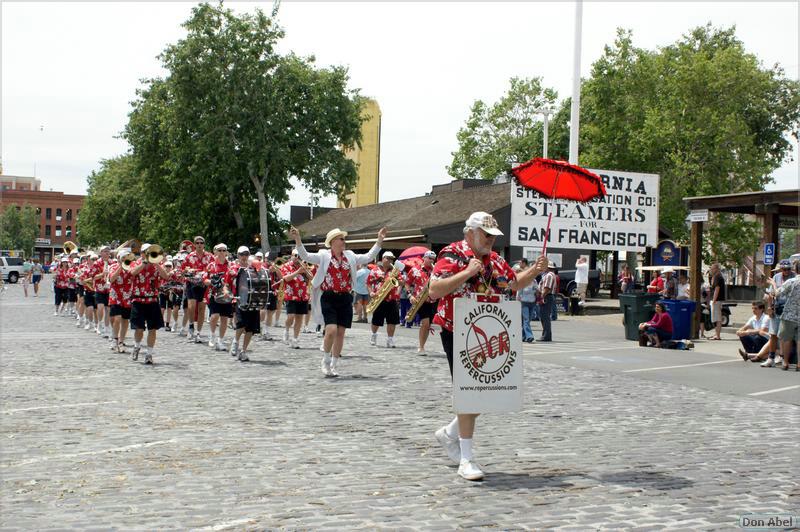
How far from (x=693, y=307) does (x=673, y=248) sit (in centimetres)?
1149

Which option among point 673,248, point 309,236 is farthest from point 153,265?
point 309,236

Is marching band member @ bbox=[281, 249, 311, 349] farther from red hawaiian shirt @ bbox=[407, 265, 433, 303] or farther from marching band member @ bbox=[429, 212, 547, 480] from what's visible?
marching band member @ bbox=[429, 212, 547, 480]

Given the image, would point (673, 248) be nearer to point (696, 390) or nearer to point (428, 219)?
point (428, 219)

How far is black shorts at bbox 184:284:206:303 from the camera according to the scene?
18.9 m

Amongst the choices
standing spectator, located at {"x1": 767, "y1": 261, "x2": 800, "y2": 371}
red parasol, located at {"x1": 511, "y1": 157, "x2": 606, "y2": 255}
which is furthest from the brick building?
red parasol, located at {"x1": 511, "y1": 157, "x2": 606, "y2": 255}

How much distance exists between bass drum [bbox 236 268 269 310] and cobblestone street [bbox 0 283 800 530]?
6.84 feet

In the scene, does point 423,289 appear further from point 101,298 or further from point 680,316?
point 101,298

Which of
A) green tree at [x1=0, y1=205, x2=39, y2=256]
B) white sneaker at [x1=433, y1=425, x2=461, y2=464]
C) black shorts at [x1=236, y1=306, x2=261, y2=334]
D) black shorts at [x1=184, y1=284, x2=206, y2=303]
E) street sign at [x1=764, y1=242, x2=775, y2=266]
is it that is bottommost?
white sneaker at [x1=433, y1=425, x2=461, y2=464]

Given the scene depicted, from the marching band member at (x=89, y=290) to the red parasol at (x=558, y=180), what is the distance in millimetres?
15743

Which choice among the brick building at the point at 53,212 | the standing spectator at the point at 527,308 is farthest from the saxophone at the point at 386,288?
the brick building at the point at 53,212

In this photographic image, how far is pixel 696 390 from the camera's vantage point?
12297 millimetres

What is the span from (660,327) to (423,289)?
6.45 metres

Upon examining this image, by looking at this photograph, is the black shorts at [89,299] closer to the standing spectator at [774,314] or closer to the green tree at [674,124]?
the standing spectator at [774,314]

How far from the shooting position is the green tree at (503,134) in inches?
2662
